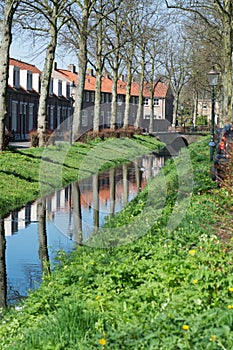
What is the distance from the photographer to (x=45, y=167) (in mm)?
24516

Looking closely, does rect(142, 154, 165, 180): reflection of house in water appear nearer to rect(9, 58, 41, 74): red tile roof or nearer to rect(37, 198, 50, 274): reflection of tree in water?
rect(37, 198, 50, 274): reflection of tree in water

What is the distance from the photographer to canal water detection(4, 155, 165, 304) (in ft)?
34.3

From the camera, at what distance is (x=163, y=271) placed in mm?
7184

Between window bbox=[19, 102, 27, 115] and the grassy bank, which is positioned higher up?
window bbox=[19, 102, 27, 115]

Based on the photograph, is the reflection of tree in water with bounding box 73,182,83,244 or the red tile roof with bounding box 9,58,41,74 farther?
the red tile roof with bounding box 9,58,41,74

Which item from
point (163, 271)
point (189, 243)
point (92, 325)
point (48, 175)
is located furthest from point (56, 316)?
point (48, 175)

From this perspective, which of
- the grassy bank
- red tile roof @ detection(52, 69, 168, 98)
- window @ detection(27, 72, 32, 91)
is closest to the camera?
the grassy bank

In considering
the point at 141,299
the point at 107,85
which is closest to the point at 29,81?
the point at 107,85

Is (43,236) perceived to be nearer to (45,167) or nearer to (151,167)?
(45,167)

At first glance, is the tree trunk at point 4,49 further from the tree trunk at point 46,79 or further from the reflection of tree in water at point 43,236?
the reflection of tree in water at point 43,236

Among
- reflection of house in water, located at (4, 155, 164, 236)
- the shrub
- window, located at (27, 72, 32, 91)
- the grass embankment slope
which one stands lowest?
reflection of house in water, located at (4, 155, 164, 236)

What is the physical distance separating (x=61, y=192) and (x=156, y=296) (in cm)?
1446

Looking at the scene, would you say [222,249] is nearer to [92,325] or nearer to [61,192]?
[92,325]

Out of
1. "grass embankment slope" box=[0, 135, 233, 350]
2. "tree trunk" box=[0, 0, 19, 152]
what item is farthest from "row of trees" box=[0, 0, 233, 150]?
"grass embankment slope" box=[0, 135, 233, 350]
